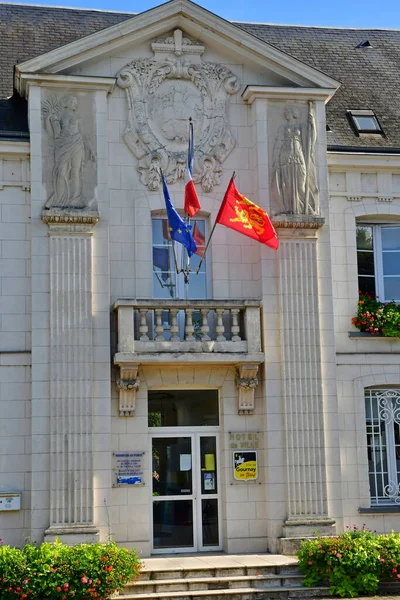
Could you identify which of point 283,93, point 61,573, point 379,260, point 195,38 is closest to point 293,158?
point 283,93

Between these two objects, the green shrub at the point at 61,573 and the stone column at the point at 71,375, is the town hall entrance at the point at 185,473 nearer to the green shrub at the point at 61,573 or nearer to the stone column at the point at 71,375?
the stone column at the point at 71,375

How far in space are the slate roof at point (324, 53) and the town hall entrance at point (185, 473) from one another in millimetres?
5122

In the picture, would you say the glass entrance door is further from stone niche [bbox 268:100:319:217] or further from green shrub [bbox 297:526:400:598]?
stone niche [bbox 268:100:319:217]

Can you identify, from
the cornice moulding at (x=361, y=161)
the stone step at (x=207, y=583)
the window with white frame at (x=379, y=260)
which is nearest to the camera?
the stone step at (x=207, y=583)

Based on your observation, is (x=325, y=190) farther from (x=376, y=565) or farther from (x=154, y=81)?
(x=376, y=565)

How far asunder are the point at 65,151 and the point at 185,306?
3127 mm

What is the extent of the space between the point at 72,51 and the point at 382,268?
6.43 meters

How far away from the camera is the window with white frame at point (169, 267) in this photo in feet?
52.9

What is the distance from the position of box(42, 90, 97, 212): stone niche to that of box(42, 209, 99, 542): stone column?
302 mm

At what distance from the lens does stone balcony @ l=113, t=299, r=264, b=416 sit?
15.0 metres

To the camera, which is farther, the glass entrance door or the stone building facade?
the glass entrance door

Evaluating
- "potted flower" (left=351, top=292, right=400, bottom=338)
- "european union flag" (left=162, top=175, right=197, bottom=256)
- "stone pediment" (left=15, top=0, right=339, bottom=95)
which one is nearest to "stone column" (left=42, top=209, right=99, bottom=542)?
"european union flag" (left=162, top=175, right=197, bottom=256)

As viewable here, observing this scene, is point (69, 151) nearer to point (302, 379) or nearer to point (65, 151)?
point (65, 151)

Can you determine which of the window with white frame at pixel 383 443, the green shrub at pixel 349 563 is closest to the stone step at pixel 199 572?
the green shrub at pixel 349 563
